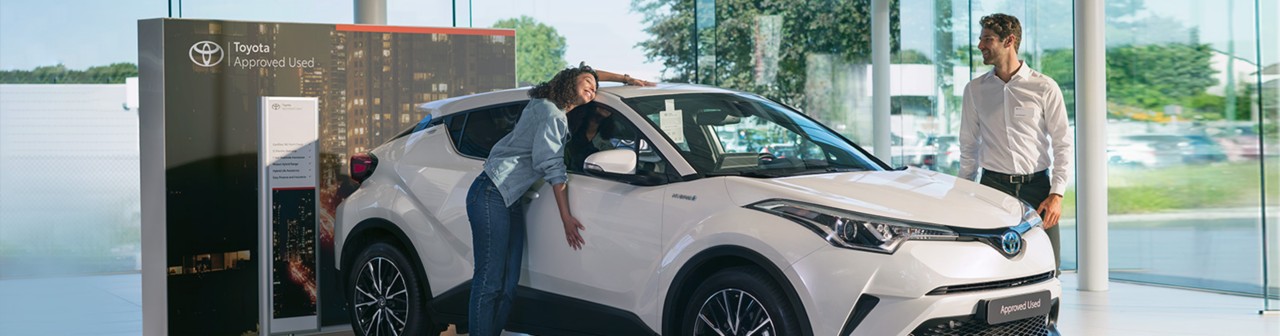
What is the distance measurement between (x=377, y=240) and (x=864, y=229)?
2.88 metres

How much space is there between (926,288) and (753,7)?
961 centimetres

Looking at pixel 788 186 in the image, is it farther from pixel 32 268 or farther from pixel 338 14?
pixel 32 268

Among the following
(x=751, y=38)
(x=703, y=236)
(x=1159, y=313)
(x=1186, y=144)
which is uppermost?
(x=751, y=38)

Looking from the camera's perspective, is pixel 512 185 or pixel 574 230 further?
pixel 512 185

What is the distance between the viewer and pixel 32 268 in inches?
455

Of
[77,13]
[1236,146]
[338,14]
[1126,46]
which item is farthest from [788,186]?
[77,13]

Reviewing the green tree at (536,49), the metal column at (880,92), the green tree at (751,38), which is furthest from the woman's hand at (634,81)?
the metal column at (880,92)

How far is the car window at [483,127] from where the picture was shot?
5.75m

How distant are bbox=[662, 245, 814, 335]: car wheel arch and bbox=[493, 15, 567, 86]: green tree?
8.17 meters

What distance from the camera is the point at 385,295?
6.16m

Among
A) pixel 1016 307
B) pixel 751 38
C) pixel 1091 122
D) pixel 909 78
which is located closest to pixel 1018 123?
pixel 1016 307

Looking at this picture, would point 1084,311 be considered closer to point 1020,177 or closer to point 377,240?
point 1020,177

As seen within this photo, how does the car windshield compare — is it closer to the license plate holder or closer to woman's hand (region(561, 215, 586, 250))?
woman's hand (region(561, 215, 586, 250))

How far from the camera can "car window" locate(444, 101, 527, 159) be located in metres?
5.75
